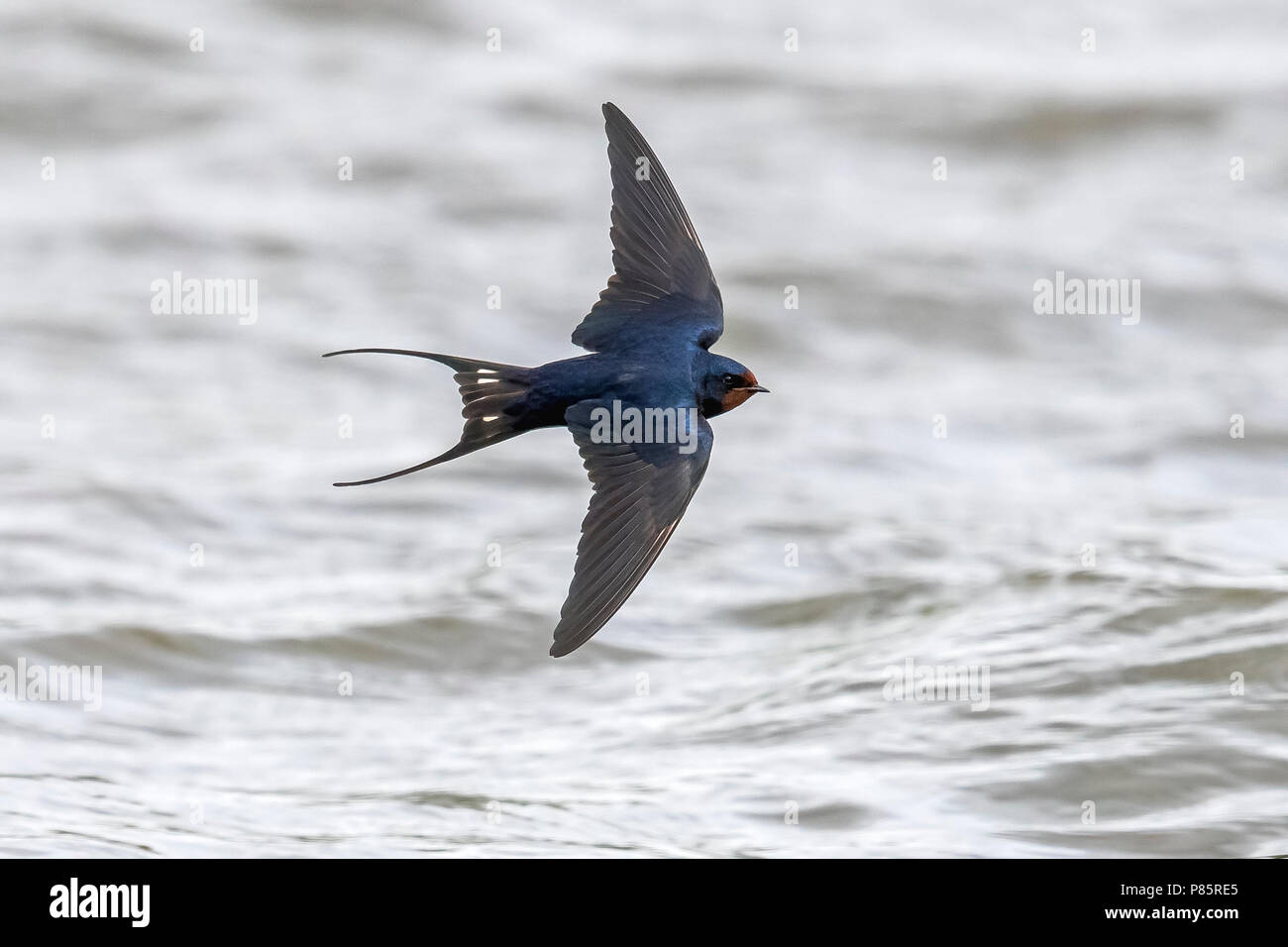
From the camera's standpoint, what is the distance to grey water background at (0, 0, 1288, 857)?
626 cm

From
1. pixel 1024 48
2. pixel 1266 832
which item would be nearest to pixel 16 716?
pixel 1266 832

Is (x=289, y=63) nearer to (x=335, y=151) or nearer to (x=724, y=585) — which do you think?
(x=335, y=151)

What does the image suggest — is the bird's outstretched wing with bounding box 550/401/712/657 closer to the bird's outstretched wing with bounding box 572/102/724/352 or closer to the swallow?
the swallow

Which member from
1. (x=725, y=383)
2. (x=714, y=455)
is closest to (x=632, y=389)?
(x=725, y=383)

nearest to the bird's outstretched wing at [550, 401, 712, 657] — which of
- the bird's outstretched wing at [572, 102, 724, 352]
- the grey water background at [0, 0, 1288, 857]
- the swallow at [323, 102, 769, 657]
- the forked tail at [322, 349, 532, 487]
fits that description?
the swallow at [323, 102, 769, 657]

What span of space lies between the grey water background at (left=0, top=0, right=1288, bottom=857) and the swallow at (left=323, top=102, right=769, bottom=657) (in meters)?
1.85

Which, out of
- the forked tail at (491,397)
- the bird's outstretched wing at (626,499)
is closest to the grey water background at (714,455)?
the bird's outstretched wing at (626,499)

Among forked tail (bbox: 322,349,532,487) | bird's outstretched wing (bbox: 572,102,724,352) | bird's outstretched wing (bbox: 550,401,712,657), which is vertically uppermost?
bird's outstretched wing (bbox: 572,102,724,352)

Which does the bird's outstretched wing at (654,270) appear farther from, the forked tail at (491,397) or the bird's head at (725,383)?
the forked tail at (491,397)

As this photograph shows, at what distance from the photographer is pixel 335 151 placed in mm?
12781

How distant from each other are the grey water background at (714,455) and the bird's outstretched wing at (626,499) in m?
1.85

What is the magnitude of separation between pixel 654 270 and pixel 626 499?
0.63 m

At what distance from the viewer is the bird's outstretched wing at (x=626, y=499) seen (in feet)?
12.3
